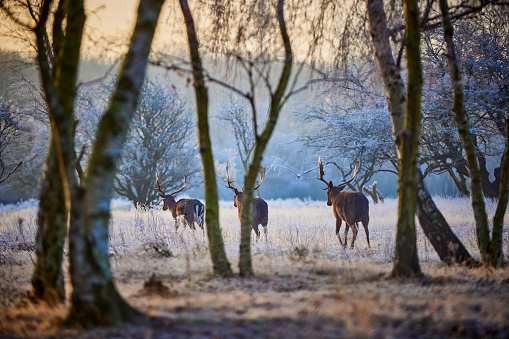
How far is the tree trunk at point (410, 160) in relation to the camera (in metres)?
5.51

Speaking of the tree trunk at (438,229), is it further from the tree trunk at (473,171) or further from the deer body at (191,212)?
the deer body at (191,212)

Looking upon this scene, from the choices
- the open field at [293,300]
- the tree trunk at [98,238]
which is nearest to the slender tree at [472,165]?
the open field at [293,300]

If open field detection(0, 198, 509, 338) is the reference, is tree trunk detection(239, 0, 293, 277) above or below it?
above

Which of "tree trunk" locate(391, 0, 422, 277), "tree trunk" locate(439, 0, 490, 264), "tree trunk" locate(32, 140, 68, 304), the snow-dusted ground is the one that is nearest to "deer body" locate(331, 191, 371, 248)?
the snow-dusted ground

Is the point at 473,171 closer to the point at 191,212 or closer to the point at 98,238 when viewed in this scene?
the point at 98,238

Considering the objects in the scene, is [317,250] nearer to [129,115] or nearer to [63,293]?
[63,293]

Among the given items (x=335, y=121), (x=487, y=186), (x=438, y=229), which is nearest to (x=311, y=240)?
(x=438, y=229)

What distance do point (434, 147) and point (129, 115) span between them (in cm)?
1675

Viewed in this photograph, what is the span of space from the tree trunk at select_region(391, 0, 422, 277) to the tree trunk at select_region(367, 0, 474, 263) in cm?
83

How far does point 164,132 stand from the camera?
21234mm

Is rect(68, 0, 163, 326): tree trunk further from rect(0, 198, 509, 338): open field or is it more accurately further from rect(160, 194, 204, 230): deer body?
rect(160, 194, 204, 230): deer body

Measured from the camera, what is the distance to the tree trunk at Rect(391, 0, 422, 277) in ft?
18.1

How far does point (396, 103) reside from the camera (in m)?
A: 6.53

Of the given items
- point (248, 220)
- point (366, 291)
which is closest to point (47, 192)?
point (248, 220)
